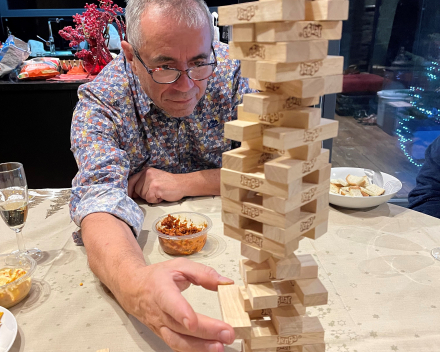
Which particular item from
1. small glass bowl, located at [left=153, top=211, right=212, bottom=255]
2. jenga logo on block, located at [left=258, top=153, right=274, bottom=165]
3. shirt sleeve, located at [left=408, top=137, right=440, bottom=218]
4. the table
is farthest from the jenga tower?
shirt sleeve, located at [left=408, top=137, right=440, bottom=218]

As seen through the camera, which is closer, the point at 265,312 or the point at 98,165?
the point at 265,312


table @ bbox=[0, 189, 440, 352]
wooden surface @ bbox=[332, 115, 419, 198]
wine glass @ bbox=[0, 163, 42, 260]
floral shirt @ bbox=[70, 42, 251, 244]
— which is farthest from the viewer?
wooden surface @ bbox=[332, 115, 419, 198]

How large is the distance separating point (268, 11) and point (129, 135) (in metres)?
1.21

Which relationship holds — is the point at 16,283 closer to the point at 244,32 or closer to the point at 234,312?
the point at 234,312

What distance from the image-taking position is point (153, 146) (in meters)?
1.79

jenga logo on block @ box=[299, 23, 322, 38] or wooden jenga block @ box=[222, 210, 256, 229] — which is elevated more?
jenga logo on block @ box=[299, 23, 322, 38]

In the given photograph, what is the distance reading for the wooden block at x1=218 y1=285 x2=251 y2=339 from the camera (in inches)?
30.2

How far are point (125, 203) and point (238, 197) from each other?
0.68m

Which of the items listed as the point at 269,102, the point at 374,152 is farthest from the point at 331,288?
the point at 374,152

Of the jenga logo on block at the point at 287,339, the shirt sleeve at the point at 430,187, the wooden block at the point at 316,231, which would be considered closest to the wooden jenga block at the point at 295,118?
the wooden block at the point at 316,231

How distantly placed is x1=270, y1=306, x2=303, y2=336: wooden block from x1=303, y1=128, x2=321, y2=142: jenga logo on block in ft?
1.17

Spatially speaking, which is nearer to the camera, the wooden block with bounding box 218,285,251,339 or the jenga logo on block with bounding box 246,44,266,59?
the jenga logo on block with bounding box 246,44,266,59

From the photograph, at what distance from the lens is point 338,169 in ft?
5.90

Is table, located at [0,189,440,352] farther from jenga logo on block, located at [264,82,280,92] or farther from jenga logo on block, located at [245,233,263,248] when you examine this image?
jenga logo on block, located at [264,82,280,92]
